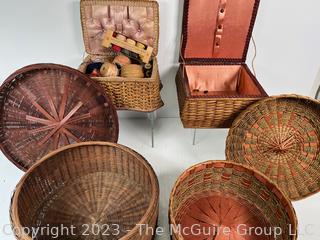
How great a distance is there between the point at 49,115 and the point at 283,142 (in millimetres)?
1050

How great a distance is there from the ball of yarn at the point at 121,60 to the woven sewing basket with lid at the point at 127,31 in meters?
0.12

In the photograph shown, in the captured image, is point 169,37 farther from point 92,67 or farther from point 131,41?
point 92,67

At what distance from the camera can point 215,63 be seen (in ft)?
4.18

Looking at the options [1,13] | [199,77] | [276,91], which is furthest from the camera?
[276,91]

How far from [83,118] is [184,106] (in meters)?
0.46

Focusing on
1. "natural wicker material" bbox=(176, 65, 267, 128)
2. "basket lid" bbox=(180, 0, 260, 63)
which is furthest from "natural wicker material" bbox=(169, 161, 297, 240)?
"basket lid" bbox=(180, 0, 260, 63)

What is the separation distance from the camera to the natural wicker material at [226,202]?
97 cm

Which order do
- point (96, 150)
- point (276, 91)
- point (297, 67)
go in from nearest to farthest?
point (96, 150) → point (297, 67) → point (276, 91)

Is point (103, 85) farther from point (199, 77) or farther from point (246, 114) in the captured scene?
point (246, 114)

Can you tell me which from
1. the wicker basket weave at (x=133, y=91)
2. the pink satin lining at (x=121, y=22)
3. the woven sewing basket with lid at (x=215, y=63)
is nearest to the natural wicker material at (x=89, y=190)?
the wicker basket weave at (x=133, y=91)

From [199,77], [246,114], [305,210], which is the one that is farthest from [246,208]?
[199,77]

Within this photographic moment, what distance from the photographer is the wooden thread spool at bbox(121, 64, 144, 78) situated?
3.60 ft

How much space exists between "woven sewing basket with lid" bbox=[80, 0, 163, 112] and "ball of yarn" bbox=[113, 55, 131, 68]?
0.12m

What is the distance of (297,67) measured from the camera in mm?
1419
